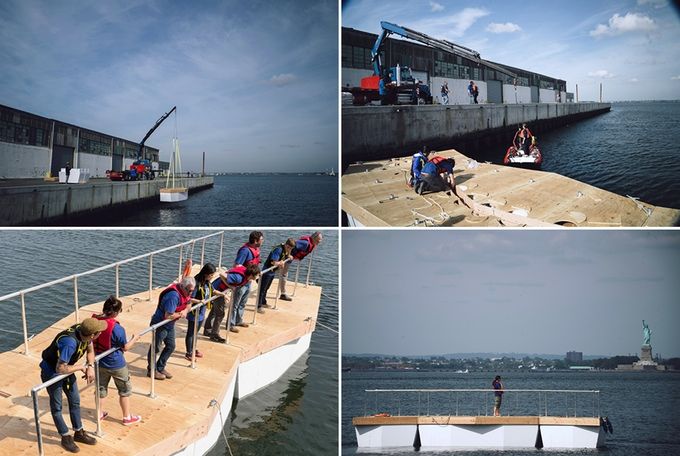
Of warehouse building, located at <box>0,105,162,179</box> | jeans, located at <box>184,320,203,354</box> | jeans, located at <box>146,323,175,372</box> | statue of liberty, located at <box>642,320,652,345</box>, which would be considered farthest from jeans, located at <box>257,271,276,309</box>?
statue of liberty, located at <box>642,320,652,345</box>

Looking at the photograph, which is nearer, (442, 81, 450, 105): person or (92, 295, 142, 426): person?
(92, 295, 142, 426): person

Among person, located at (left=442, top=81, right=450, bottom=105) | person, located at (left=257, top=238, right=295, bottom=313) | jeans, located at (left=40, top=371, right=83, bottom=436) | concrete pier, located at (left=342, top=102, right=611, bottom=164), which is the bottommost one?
jeans, located at (left=40, top=371, right=83, bottom=436)

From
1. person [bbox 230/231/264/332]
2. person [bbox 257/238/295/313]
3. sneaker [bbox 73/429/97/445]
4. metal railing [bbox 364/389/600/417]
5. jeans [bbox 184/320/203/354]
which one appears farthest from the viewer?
metal railing [bbox 364/389/600/417]

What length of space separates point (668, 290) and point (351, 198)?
3841 millimetres

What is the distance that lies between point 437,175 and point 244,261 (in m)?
2.18

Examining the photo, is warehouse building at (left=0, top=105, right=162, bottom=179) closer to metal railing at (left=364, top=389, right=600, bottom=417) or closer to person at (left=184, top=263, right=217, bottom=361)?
person at (left=184, top=263, right=217, bottom=361)

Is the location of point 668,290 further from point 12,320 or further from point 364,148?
point 12,320

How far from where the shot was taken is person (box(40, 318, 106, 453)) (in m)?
3.04

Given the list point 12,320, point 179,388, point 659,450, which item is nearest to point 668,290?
point 659,450

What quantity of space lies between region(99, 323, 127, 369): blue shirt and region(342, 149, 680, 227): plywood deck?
9.87 feet

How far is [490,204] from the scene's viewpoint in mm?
5910

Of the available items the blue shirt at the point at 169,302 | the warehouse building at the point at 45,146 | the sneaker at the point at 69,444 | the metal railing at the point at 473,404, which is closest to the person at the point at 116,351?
the sneaker at the point at 69,444

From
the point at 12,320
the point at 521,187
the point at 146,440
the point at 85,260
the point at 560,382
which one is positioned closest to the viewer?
the point at 146,440

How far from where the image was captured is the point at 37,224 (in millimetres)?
6980
